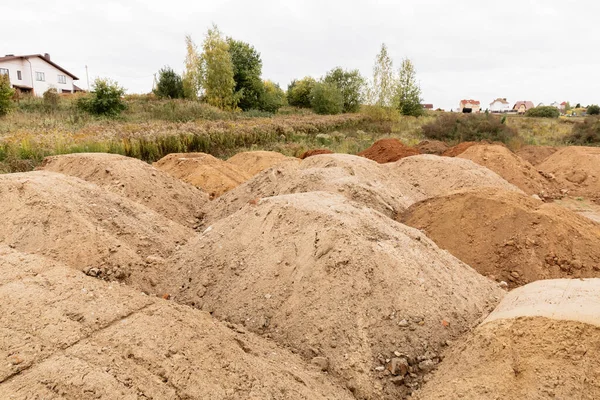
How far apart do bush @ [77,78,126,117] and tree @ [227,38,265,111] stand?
1123cm

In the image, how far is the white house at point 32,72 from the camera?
3362cm

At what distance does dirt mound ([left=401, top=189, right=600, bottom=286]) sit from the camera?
4668 millimetres

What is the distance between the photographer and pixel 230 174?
29.4ft

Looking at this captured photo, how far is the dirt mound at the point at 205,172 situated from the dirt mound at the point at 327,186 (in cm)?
140

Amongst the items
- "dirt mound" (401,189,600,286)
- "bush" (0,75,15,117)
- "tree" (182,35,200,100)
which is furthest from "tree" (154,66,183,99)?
"dirt mound" (401,189,600,286)

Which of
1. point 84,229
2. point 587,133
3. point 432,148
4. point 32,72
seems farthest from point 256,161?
point 32,72

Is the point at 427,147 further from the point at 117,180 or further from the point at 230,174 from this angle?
the point at 117,180

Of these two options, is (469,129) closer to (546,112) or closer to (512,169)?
(512,169)

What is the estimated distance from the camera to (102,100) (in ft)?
64.7

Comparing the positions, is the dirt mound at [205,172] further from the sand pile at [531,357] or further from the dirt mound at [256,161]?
the sand pile at [531,357]

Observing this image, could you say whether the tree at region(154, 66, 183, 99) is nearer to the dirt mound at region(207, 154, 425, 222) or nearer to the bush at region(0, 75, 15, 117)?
the bush at region(0, 75, 15, 117)

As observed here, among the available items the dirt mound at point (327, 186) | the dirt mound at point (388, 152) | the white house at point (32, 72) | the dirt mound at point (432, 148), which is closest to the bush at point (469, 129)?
the dirt mound at point (432, 148)

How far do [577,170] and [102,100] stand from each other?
19525 millimetres

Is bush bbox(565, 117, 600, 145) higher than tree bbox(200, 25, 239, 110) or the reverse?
the reverse
